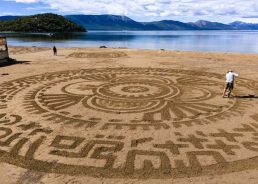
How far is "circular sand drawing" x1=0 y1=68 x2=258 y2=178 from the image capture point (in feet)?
38.3

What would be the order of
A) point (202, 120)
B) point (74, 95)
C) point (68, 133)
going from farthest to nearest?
point (74, 95), point (202, 120), point (68, 133)

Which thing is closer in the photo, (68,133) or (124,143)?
(124,143)

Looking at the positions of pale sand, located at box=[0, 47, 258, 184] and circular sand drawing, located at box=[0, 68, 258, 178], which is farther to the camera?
circular sand drawing, located at box=[0, 68, 258, 178]

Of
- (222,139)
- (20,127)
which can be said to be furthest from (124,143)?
(20,127)

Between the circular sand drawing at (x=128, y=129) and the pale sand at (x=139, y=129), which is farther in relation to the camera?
the circular sand drawing at (x=128, y=129)

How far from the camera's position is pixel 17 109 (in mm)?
18609

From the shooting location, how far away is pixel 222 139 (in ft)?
45.6

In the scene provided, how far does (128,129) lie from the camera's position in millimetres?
15188

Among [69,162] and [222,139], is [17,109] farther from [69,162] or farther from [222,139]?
[222,139]

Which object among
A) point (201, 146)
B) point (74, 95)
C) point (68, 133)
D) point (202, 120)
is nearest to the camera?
point (201, 146)

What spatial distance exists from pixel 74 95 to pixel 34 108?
12.8ft

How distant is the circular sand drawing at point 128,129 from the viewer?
11.7m

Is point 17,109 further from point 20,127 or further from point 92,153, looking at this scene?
point 92,153

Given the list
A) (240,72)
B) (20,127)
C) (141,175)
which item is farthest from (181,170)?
(240,72)
